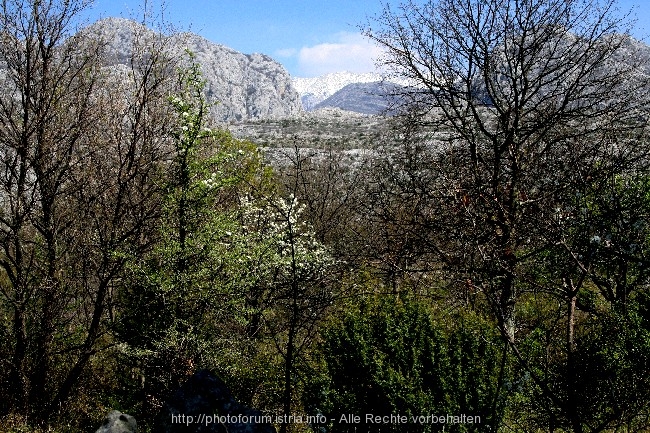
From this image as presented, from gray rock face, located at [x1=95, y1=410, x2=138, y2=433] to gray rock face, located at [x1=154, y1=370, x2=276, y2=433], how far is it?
77.5 inches

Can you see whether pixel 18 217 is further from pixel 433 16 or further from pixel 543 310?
pixel 543 310

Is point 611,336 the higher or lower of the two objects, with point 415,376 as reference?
higher

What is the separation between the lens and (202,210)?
10.1 metres

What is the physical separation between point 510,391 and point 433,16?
825 cm

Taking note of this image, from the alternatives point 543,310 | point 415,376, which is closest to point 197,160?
point 415,376

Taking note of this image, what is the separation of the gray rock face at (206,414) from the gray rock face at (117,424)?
197 cm

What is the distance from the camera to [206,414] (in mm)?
5559

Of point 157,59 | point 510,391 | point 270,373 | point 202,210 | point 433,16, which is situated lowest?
point 270,373

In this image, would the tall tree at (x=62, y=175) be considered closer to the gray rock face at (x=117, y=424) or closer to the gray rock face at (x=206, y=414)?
the gray rock face at (x=117, y=424)

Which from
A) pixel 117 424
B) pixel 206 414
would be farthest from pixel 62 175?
pixel 206 414

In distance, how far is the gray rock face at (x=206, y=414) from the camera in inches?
216

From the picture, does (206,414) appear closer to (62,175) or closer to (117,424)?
(117,424)

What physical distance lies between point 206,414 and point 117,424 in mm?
2529

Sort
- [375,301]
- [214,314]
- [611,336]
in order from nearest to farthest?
[611,336] < [375,301] < [214,314]
